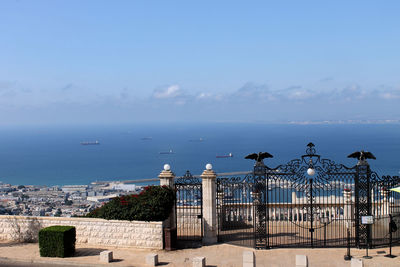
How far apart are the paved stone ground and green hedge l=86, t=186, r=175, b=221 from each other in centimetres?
111

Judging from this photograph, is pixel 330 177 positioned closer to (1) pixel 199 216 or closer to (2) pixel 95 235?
(1) pixel 199 216

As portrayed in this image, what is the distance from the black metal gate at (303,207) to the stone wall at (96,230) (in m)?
2.71

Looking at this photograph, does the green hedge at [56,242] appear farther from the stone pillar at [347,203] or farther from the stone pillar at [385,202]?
the stone pillar at [385,202]

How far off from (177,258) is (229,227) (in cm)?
368

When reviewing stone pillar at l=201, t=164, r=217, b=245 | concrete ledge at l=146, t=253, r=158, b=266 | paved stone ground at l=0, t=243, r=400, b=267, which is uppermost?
stone pillar at l=201, t=164, r=217, b=245

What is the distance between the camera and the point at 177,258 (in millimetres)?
13133

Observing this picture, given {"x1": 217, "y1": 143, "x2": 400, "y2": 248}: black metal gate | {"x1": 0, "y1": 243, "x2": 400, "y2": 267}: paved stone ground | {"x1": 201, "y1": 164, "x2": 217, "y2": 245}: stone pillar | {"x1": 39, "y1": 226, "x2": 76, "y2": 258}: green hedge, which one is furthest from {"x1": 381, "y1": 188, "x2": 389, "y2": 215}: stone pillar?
{"x1": 39, "y1": 226, "x2": 76, "y2": 258}: green hedge

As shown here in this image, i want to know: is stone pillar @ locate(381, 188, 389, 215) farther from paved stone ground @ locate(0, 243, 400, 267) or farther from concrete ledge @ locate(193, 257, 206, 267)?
concrete ledge @ locate(193, 257, 206, 267)

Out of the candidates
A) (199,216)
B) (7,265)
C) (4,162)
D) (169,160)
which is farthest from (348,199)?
(4,162)

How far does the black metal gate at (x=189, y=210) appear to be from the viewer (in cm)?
1470

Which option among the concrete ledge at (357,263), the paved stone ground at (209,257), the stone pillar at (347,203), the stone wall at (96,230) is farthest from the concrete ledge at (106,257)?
the stone pillar at (347,203)

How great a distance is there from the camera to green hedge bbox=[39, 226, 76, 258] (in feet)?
43.7

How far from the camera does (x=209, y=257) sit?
13.1 metres

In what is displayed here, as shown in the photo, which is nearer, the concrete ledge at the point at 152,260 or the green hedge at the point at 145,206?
the concrete ledge at the point at 152,260
